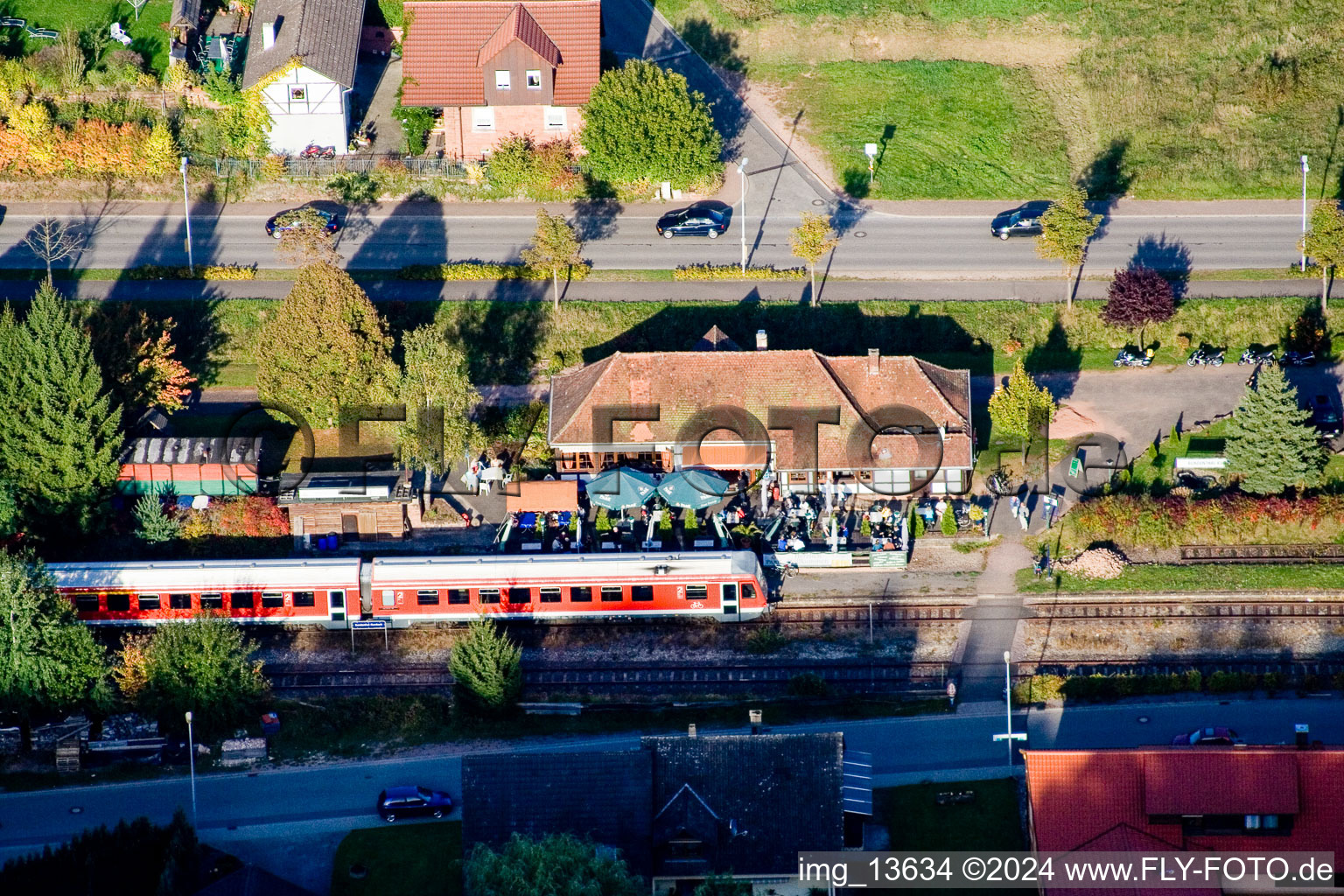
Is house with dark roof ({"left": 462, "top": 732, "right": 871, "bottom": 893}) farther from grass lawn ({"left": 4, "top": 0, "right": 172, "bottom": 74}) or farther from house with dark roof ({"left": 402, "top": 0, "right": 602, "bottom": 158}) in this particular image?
grass lawn ({"left": 4, "top": 0, "right": 172, "bottom": 74})

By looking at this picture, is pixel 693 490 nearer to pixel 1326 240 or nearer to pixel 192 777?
pixel 192 777

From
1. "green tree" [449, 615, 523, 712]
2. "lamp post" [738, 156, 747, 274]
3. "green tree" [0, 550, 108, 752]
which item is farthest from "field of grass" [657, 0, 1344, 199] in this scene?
"green tree" [0, 550, 108, 752]

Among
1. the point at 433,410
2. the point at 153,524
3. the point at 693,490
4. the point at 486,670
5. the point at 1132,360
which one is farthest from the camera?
the point at 1132,360

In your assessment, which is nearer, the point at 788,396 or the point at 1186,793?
the point at 1186,793

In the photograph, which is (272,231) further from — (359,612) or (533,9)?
(359,612)

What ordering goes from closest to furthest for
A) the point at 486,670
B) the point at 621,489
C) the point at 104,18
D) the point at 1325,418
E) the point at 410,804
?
the point at 410,804 < the point at 486,670 < the point at 621,489 < the point at 1325,418 < the point at 104,18

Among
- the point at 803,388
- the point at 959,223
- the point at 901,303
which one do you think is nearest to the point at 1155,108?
the point at 959,223

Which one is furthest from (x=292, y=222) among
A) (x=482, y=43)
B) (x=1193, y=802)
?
(x=1193, y=802)
